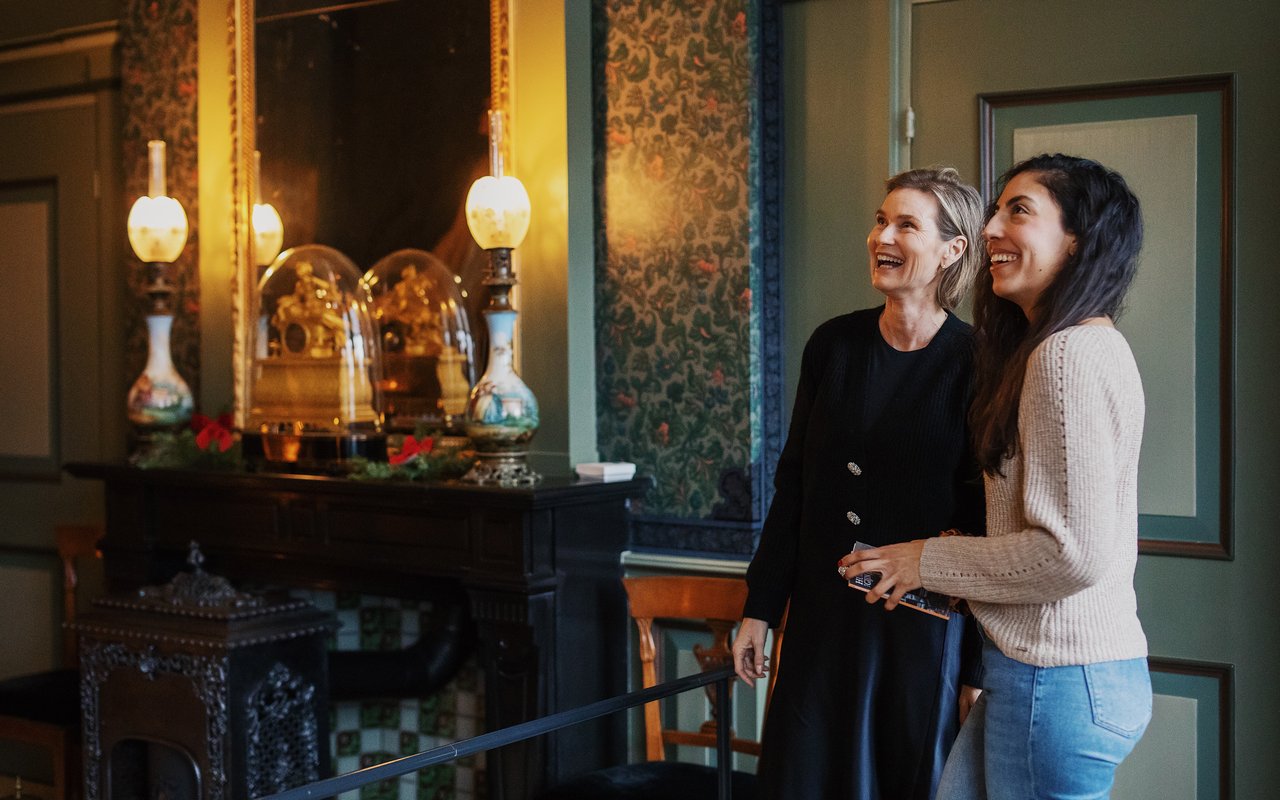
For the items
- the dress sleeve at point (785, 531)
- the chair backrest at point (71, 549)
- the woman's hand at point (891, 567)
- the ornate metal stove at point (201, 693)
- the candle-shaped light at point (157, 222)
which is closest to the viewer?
the woman's hand at point (891, 567)

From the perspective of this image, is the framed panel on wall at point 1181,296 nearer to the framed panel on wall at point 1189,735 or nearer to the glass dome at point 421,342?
the framed panel on wall at point 1189,735

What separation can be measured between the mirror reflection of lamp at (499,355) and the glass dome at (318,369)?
0.55m

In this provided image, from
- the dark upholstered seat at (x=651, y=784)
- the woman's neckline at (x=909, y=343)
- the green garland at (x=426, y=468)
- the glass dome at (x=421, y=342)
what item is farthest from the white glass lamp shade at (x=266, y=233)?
the woman's neckline at (x=909, y=343)

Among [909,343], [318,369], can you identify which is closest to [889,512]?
[909,343]

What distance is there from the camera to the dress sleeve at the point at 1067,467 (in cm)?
174

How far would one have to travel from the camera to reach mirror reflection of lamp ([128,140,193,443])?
4.31m

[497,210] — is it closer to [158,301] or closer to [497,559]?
[497,559]

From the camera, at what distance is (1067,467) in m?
1.74

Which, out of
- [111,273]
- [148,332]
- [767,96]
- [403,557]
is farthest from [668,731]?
[111,273]

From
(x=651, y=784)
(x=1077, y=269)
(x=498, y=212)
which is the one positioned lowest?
(x=651, y=784)

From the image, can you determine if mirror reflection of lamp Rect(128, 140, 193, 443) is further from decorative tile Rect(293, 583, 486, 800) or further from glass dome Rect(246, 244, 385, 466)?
decorative tile Rect(293, 583, 486, 800)

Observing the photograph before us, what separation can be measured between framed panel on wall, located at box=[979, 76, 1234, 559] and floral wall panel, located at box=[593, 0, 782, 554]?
0.90m

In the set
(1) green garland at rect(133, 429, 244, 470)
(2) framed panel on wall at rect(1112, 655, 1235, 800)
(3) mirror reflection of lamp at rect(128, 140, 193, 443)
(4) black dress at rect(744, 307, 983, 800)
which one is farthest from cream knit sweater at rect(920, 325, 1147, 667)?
(3) mirror reflection of lamp at rect(128, 140, 193, 443)

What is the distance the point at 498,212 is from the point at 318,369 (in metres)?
0.85
